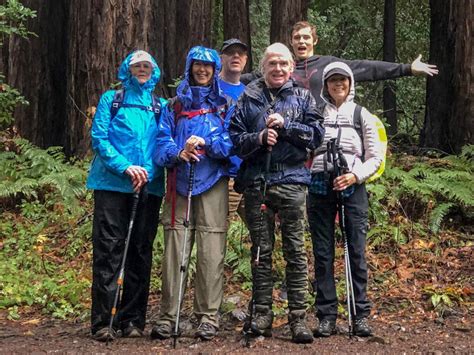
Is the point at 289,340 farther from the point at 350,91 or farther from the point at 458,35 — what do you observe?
the point at 458,35

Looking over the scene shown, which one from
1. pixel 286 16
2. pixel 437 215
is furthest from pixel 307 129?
pixel 286 16

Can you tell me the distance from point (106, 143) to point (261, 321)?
1.93 meters

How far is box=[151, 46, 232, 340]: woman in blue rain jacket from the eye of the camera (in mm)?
5965

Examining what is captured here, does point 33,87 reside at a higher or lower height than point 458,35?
lower

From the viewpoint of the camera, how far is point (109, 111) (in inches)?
239

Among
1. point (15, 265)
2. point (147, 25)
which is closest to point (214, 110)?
point (15, 265)

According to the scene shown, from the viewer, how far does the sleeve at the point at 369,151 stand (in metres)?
5.96

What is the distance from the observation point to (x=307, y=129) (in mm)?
5723

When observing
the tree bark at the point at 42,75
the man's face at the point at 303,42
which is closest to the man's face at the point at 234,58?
the man's face at the point at 303,42

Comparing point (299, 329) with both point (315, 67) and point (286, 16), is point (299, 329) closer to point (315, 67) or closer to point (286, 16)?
point (315, 67)

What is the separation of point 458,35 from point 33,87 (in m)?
6.93

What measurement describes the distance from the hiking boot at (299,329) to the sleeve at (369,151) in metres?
1.20

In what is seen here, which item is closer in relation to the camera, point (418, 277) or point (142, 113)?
point (142, 113)

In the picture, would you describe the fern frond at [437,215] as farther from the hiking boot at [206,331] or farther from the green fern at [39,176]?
the green fern at [39,176]
